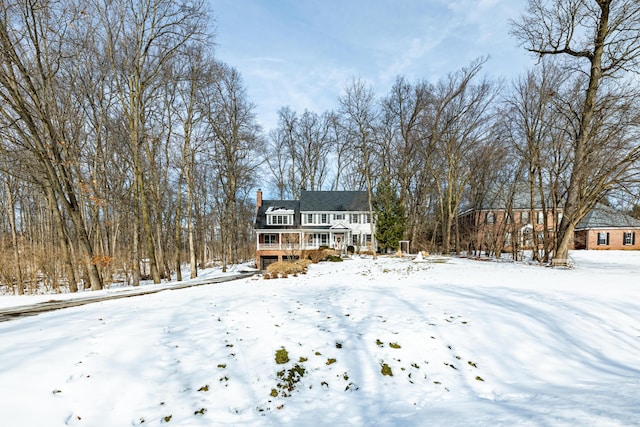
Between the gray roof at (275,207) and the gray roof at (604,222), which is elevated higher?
the gray roof at (275,207)

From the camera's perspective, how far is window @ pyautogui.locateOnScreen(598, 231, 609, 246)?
108 feet

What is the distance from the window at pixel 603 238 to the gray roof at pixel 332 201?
2712cm

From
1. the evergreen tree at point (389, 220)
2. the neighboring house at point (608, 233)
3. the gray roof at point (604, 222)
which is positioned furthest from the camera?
the neighboring house at point (608, 233)

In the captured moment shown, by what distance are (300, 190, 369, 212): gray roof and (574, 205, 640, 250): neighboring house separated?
80.7ft

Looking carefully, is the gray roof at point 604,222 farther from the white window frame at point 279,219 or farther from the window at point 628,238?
the white window frame at point 279,219

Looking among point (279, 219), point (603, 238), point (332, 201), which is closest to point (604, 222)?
point (603, 238)

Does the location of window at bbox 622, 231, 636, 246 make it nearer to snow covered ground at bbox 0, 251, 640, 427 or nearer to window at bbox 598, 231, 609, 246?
window at bbox 598, 231, 609, 246

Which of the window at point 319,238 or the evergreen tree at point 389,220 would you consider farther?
the window at point 319,238

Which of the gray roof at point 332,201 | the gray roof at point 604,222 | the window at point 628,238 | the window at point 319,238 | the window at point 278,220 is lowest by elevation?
the window at point 628,238

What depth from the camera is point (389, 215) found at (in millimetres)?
26516

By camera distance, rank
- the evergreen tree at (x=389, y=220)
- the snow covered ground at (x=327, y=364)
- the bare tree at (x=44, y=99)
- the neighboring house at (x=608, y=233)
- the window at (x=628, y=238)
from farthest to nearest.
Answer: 1. the window at (x=628, y=238)
2. the neighboring house at (x=608, y=233)
3. the evergreen tree at (x=389, y=220)
4. the bare tree at (x=44, y=99)
5. the snow covered ground at (x=327, y=364)

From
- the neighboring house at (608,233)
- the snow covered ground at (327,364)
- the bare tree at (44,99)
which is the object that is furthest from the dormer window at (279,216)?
the neighboring house at (608,233)

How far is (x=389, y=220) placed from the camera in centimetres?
2642

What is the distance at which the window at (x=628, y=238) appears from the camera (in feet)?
106
